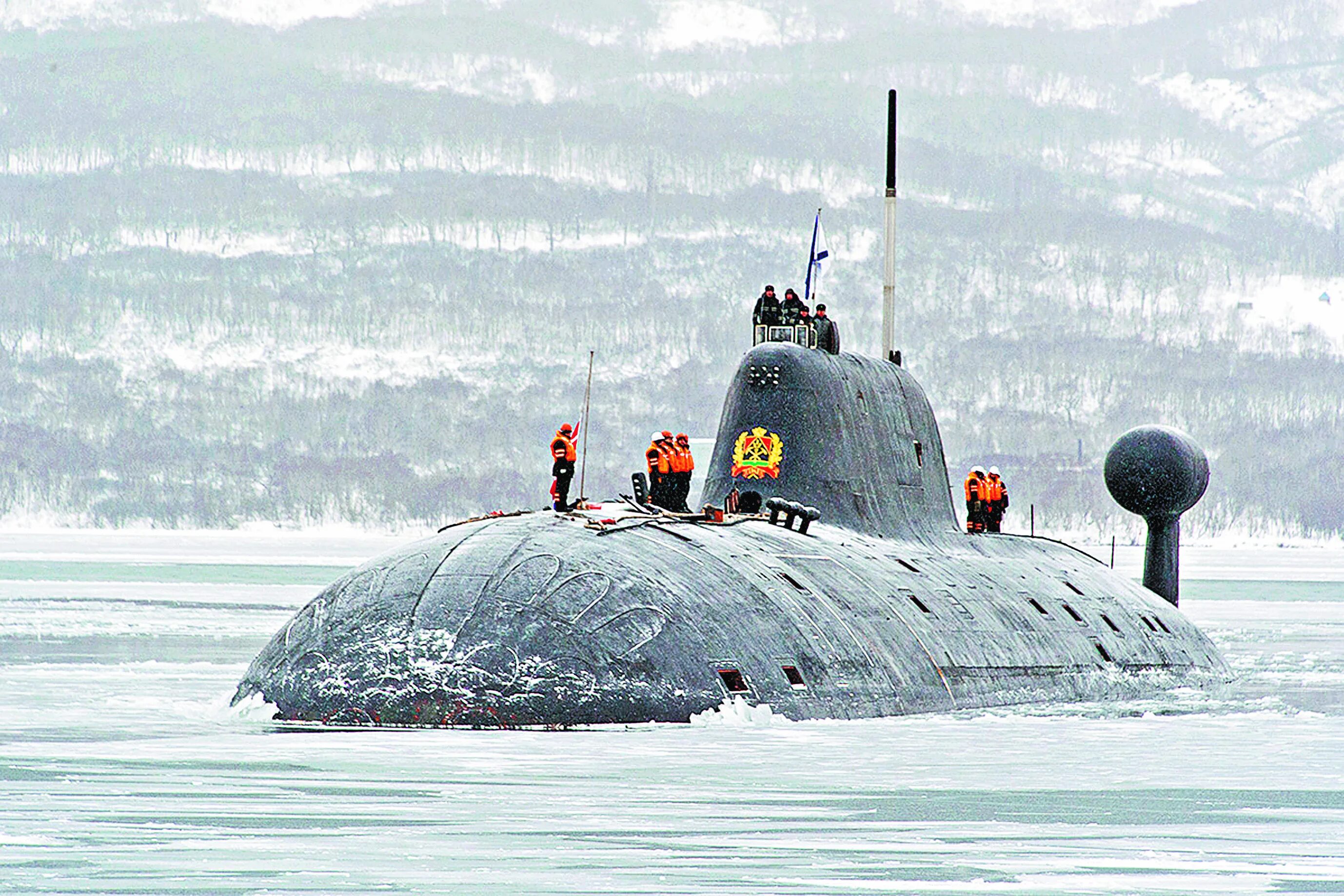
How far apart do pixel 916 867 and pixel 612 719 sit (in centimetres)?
694

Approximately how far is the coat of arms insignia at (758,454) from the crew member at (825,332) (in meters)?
1.57

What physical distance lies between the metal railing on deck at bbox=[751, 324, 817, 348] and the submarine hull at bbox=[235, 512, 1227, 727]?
2816 mm

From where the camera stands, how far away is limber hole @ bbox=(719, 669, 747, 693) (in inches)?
857

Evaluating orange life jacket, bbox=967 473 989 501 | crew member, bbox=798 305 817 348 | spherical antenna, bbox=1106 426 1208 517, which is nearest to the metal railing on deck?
crew member, bbox=798 305 817 348

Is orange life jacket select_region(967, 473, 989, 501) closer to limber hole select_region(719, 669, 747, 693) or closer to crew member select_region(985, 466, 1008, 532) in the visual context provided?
crew member select_region(985, 466, 1008, 532)

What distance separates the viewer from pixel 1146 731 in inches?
993

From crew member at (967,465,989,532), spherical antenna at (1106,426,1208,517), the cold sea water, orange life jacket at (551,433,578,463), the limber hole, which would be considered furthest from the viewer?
spherical antenna at (1106,426,1208,517)

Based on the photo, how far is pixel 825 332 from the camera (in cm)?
2902

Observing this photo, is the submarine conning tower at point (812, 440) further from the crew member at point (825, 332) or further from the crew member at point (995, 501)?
the crew member at point (995, 501)

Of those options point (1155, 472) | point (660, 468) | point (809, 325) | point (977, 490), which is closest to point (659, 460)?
point (660, 468)

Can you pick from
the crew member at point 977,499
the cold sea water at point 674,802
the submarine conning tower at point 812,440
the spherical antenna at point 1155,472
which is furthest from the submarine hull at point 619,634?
the spherical antenna at point 1155,472

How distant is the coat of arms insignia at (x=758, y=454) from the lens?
28.2 metres

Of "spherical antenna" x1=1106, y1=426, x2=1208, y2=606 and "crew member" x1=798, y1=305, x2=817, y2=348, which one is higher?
"crew member" x1=798, y1=305, x2=817, y2=348

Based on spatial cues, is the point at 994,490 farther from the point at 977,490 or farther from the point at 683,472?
the point at 683,472
